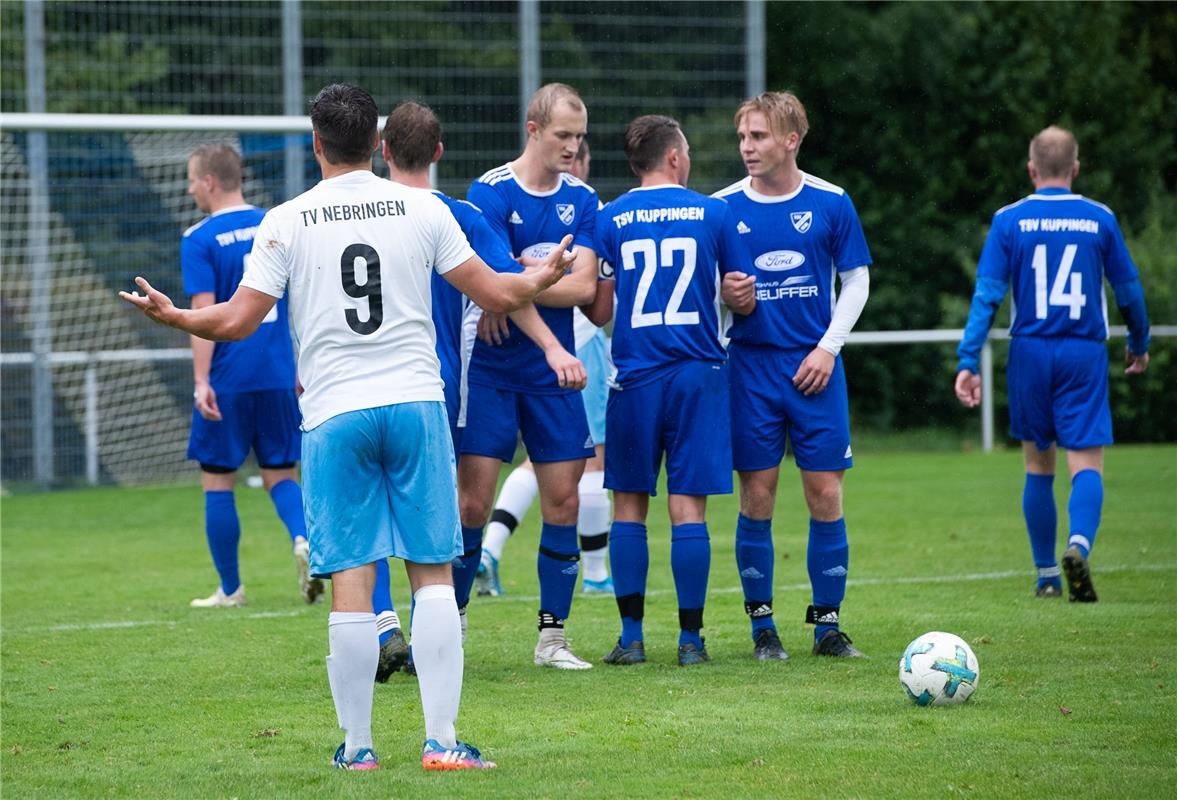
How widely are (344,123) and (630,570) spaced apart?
2420mm

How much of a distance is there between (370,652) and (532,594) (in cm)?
414

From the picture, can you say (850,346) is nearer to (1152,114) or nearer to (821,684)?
(1152,114)

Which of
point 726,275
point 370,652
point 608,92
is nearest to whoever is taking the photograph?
point 370,652

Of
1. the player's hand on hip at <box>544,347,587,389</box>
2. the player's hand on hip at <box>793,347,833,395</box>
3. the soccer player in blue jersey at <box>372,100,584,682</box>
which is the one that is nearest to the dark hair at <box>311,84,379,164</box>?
the soccer player in blue jersey at <box>372,100,584,682</box>

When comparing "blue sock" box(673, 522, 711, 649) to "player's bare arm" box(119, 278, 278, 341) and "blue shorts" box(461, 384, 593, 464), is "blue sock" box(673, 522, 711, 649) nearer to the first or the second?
"blue shorts" box(461, 384, 593, 464)

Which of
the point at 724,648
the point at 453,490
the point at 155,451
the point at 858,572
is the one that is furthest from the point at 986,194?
the point at 453,490

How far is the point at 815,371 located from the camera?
6.45m

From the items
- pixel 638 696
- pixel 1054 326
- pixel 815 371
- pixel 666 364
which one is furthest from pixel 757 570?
pixel 1054 326

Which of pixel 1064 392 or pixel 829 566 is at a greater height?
pixel 1064 392

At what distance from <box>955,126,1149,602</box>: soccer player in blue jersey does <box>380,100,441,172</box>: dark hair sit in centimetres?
316

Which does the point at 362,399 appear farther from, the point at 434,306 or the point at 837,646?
the point at 837,646

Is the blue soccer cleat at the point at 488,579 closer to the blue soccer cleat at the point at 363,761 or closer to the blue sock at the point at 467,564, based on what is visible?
the blue sock at the point at 467,564

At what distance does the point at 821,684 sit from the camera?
5.93 meters

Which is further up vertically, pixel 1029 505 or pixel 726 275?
pixel 726 275
